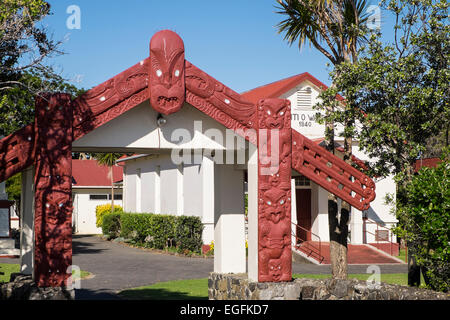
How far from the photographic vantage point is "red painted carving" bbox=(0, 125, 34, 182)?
24.7ft

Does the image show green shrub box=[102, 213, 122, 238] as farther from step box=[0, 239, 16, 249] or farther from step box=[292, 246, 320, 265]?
step box=[292, 246, 320, 265]

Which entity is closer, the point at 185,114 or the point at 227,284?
the point at 185,114

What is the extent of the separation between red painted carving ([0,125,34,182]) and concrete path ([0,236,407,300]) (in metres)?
5.95

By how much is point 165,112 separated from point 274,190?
2.04 meters

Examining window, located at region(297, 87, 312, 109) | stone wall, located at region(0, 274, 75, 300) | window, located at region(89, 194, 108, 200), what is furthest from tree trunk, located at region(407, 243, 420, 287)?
window, located at region(89, 194, 108, 200)

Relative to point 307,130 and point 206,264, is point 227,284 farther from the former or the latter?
point 307,130

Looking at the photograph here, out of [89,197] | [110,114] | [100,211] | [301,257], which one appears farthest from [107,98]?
[89,197]

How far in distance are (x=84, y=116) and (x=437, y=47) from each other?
7053 millimetres

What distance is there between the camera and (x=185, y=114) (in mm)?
8836

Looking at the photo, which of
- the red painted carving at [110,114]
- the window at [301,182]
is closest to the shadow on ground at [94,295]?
the red painted carving at [110,114]

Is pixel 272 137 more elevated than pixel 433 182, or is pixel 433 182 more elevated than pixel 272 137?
pixel 272 137

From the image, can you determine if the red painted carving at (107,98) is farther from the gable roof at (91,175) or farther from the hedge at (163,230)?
the gable roof at (91,175)
